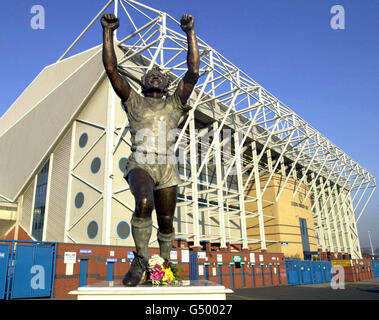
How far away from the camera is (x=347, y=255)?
138 feet

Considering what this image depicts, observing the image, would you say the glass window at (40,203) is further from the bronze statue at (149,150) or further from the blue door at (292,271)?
the bronze statue at (149,150)

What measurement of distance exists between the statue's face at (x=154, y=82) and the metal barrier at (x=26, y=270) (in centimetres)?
1029

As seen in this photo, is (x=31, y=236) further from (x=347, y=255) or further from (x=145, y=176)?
(x=347, y=255)

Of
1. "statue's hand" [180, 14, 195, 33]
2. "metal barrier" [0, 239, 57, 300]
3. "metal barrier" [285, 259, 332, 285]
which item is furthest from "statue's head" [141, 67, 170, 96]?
"metal barrier" [285, 259, 332, 285]

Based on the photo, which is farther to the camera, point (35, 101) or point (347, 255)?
point (347, 255)

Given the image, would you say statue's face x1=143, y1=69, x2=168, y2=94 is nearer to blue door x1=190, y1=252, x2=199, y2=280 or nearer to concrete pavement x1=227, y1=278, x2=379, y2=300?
concrete pavement x1=227, y1=278, x2=379, y2=300

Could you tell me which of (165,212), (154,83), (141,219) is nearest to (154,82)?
(154,83)

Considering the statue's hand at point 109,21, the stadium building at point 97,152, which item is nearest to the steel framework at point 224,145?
the stadium building at point 97,152

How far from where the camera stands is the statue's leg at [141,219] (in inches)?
133

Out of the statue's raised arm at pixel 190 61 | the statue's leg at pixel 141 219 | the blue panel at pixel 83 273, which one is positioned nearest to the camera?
the statue's leg at pixel 141 219

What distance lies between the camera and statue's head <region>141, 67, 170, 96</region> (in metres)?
4.12

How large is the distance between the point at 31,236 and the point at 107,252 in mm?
9484

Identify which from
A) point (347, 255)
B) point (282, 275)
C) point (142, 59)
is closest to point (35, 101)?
point (142, 59)

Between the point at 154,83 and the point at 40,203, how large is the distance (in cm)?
1970
